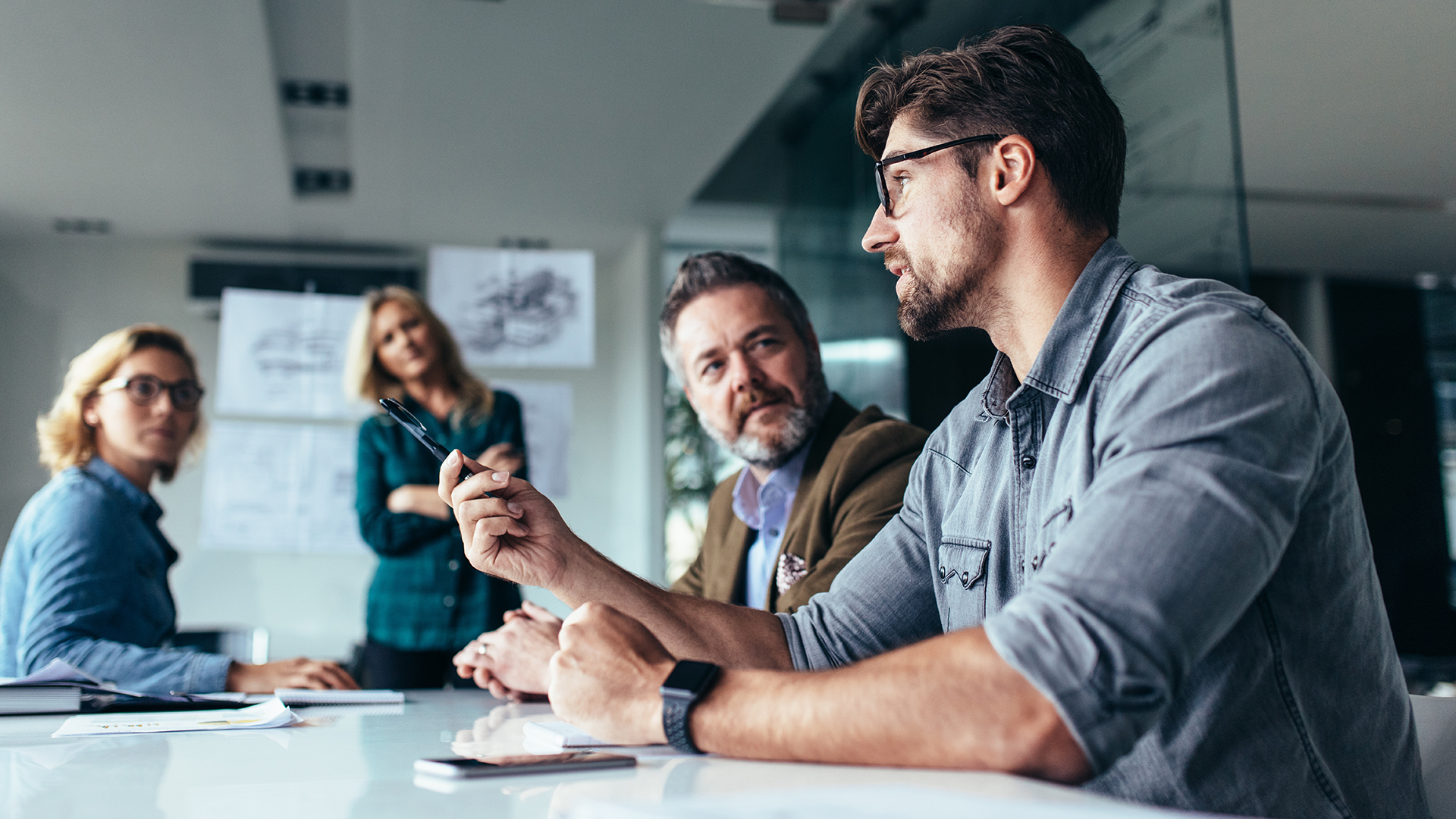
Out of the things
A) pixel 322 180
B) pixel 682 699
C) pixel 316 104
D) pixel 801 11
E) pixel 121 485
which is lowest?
pixel 682 699

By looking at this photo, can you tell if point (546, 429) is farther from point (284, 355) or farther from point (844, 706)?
point (844, 706)

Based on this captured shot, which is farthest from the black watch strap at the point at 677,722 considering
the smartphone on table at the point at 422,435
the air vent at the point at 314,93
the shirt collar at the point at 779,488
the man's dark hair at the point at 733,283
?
the air vent at the point at 314,93

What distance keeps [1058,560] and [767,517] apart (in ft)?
3.96

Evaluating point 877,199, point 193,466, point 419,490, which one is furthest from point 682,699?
point 193,466

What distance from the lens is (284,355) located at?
340cm

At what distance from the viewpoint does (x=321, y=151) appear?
11.5 feet

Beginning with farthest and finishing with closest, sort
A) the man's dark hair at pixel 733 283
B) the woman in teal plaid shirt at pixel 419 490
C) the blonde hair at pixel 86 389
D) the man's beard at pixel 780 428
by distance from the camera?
the woman in teal plaid shirt at pixel 419 490, the blonde hair at pixel 86 389, the man's dark hair at pixel 733 283, the man's beard at pixel 780 428

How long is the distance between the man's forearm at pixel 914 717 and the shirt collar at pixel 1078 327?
15.1 inches

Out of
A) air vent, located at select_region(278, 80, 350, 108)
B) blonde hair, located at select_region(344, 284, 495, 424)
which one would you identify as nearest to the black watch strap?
blonde hair, located at select_region(344, 284, 495, 424)

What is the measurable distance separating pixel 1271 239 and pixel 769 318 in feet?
14.0

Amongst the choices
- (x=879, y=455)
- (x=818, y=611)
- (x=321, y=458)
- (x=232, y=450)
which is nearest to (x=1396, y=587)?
(x=879, y=455)

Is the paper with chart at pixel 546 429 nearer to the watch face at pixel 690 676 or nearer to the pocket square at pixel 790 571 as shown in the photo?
the pocket square at pixel 790 571

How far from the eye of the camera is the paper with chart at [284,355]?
3.36 meters

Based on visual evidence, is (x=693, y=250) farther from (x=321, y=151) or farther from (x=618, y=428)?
(x=321, y=151)
